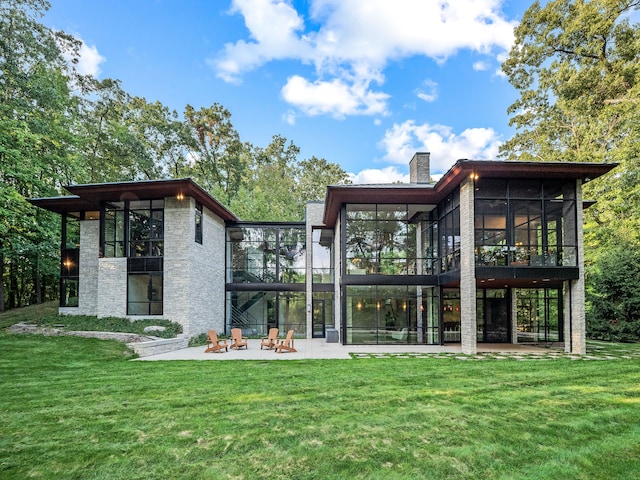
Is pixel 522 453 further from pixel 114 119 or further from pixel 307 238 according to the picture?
pixel 114 119

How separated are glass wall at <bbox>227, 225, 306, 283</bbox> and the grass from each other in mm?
11081

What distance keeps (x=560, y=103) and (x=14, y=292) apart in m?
38.9

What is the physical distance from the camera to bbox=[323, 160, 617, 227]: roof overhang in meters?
11.2

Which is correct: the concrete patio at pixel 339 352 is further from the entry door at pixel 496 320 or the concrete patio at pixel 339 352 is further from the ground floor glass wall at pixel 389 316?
the entry door at pixel 496 320

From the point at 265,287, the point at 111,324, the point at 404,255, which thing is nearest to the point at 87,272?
the point at 111,324

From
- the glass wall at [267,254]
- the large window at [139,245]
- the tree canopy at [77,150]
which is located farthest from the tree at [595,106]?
the large window at [139,245]

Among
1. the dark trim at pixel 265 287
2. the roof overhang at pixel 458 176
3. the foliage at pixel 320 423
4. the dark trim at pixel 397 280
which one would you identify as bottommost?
the foliage at pixel 320 423

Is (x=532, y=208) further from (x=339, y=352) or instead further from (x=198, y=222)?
(x=198, y=222)

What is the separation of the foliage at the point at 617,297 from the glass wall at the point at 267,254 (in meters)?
14.1

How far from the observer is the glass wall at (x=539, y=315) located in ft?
50.9

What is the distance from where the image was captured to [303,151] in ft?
116

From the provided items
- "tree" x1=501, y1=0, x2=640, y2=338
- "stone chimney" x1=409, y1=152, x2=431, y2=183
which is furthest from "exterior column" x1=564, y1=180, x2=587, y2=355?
"stone chimney" x1=409, y1=152, x2=431, y2=183

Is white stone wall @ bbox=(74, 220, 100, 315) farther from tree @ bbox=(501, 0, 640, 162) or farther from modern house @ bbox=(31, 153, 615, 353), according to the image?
tree @ bbox=(501, 0, 640, 162)

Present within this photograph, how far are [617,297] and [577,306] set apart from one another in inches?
263
